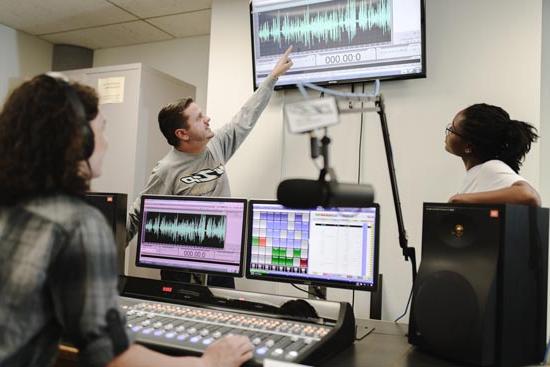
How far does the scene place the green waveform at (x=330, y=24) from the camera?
2123 millimetres

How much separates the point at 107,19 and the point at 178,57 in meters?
0.58

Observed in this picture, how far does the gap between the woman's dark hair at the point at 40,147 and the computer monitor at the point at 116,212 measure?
2.77 ft

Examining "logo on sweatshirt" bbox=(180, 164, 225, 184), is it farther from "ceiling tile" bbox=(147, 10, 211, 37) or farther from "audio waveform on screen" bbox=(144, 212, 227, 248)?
"ceiling tile" bbox=(147, 10, 211, 37)

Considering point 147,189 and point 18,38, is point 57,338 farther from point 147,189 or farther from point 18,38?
point 18,38

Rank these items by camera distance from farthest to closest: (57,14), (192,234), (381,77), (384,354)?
(57,14) < (381,77) < (192,234) < (384,354)

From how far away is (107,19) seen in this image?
3.17m

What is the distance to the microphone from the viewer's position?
2.43 ft

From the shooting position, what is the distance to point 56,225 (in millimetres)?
749

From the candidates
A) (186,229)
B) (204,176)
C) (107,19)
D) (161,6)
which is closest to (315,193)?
(186,229)

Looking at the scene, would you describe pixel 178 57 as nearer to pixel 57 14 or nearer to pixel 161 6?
pixel 161 6

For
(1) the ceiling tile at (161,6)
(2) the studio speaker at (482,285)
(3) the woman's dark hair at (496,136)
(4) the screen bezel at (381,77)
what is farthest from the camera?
(1) the ceiling tile at (161,6)

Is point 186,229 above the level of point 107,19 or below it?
below

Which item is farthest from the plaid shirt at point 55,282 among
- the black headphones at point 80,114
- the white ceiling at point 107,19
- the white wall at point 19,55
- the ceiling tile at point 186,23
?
the white wall at point 19,55

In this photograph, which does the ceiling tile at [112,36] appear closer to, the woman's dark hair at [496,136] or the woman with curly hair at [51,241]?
the woman's dark hair at [496,136]
